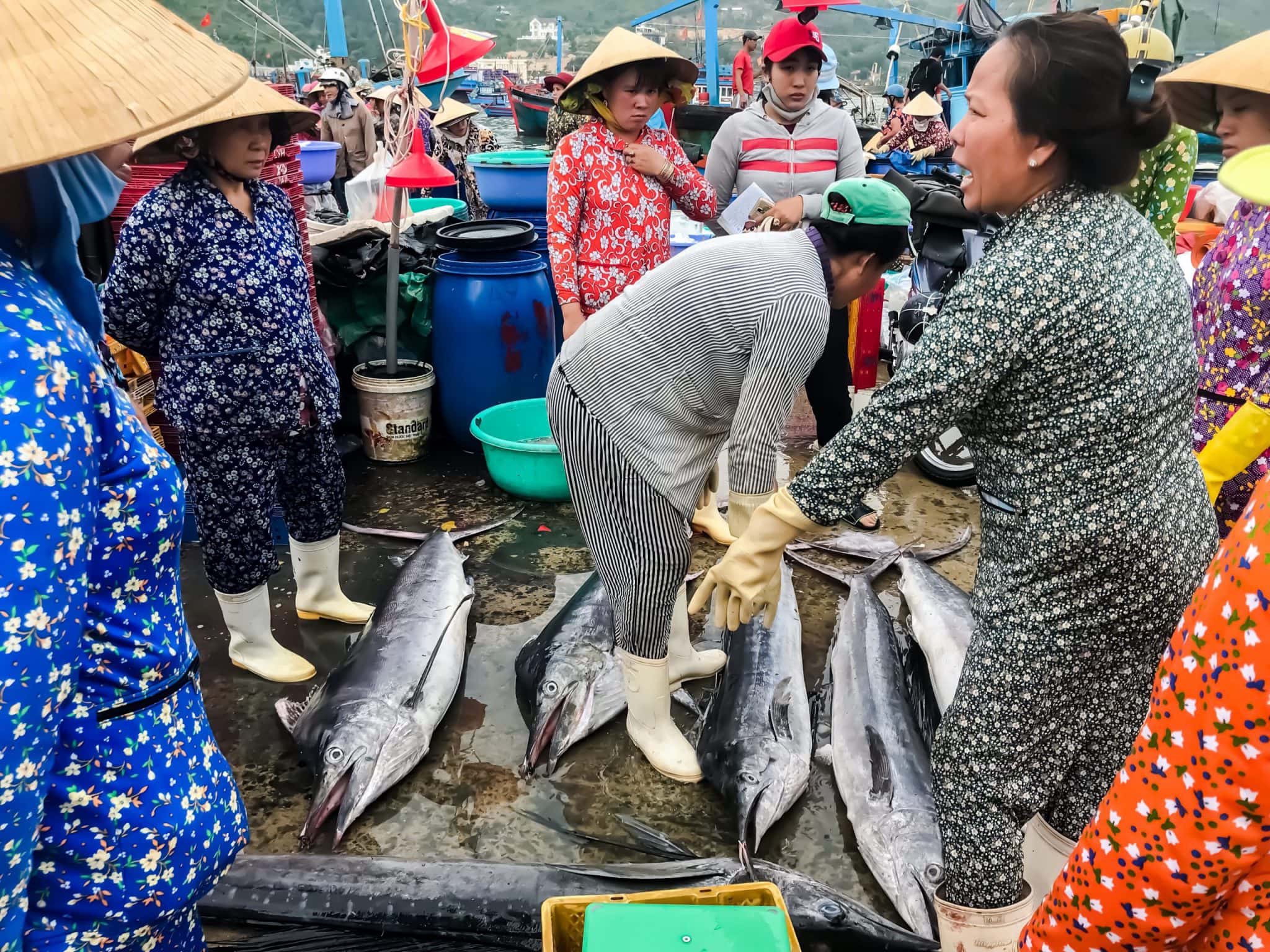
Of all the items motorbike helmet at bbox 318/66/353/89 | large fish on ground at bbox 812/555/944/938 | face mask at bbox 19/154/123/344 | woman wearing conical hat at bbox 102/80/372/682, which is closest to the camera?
face mask at bbox 19/154/123/344

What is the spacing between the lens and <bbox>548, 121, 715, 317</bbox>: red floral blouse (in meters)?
3.98

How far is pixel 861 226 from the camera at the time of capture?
236cm

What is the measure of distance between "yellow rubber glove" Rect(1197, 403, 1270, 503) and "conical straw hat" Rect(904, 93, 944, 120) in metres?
14.1

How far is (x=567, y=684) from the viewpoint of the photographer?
10.6ft

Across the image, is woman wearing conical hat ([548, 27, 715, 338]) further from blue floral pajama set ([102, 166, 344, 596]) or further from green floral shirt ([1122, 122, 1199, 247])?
green floral shirt ([1122, 122, 1199, 247])

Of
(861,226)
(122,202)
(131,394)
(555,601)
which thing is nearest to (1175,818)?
(861,226)

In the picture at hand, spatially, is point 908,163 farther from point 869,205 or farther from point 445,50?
point 869,205

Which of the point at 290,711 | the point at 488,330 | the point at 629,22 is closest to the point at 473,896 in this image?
the point at 290,711

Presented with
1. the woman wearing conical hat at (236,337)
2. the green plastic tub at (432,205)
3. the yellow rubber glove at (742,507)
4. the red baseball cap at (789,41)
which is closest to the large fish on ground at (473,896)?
the yellow rubber glove at (742,507)

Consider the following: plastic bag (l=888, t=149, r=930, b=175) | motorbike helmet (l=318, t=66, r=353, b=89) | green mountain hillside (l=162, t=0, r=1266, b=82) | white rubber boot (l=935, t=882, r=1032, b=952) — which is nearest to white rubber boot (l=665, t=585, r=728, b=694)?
white rubber boot (l=935, t=882, r=1032, b=952)

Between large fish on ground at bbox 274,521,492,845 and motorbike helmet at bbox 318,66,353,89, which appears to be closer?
large fish on ground at bbox 274,521,492,845

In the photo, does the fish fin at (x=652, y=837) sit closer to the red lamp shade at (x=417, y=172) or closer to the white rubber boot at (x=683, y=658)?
the white rubber boot at (x=683, y=658)

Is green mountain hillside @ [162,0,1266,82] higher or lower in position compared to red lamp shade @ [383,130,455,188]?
higher

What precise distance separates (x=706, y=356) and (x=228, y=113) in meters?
1.77
